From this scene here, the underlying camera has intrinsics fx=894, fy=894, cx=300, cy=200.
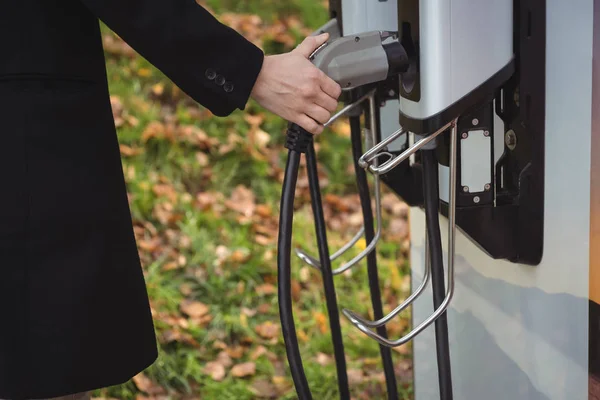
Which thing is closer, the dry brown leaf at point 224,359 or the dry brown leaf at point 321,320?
the dry brown leaf at point 224,359

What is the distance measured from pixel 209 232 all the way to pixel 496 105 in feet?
8.62

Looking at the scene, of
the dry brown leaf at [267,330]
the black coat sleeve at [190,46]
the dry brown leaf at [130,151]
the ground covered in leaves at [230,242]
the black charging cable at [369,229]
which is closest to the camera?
the black coat sleeve at [190,46]

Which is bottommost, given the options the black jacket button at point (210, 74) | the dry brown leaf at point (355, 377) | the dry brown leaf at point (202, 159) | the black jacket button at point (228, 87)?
the dry brown leaf at point (355, 377)

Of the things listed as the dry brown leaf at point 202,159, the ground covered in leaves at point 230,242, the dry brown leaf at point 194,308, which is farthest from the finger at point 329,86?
the dry brown leaf at point 202,159

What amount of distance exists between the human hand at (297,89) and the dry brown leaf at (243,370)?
1.84 meters

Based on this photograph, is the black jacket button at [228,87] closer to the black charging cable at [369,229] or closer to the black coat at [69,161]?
the black coat at [69,161]

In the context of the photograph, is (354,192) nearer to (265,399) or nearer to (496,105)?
(265,399)

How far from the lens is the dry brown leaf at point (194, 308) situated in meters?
3.40

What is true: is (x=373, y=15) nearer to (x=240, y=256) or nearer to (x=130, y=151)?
(x=240, y=256)

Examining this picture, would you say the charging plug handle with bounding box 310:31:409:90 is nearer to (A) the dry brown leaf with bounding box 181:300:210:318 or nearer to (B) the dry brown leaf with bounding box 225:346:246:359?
(B) the dry brown leaf with bounding box 225:346:246:359

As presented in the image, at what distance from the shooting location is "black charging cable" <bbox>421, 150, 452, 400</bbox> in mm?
1404

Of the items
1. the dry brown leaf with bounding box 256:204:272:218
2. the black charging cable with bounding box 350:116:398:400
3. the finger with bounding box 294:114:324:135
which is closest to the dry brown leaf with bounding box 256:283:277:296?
the dry brown leaf with bounding box 256:204:272:218

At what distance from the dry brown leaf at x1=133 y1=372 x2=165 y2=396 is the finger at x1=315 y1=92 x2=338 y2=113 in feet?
5.96

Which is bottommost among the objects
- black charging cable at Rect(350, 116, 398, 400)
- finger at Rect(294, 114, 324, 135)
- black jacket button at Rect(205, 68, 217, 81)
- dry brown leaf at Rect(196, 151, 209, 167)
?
dry brown leaf at Rect(196, 151, 209, 167)
